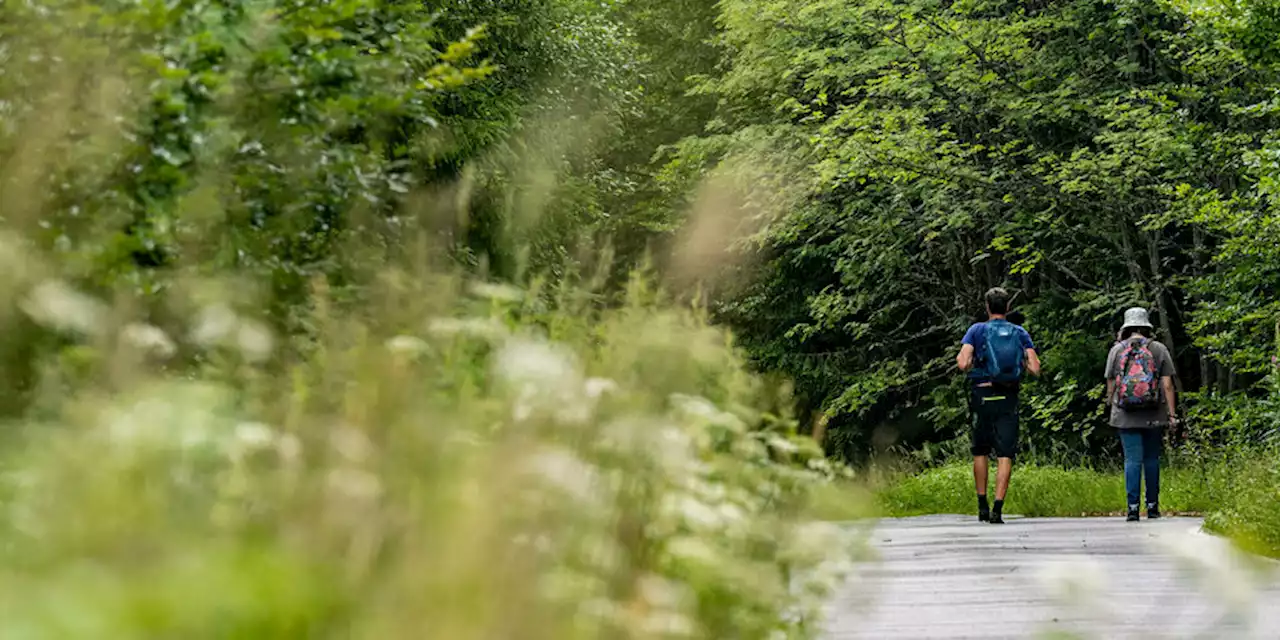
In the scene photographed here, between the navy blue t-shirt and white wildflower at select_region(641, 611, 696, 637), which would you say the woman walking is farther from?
white wildflower at select_region(641, 611, 696, 637)

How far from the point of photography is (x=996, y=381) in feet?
44.2

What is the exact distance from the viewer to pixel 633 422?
4379 millimetres

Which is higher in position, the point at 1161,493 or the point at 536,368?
the point at 536,368

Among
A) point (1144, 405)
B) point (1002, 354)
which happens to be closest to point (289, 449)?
point (1002, 354)

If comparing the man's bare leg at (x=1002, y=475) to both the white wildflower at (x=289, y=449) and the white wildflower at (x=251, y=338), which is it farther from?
the white wildflower at (x=289, y=449)

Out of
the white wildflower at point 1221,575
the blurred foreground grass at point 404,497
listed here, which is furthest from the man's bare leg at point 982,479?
the white wildflower at point 1221,575

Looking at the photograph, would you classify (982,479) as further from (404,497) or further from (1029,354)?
(404,497)

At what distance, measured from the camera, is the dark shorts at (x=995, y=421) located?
13461 mm

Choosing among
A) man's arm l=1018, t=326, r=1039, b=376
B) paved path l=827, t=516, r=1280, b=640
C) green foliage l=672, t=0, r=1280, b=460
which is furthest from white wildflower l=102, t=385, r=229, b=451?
green foliage l=672, t=0, r=1280, b=460

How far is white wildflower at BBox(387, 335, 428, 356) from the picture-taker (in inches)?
170

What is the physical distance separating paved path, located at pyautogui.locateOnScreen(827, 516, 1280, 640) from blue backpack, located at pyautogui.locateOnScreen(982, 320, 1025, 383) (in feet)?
4.70

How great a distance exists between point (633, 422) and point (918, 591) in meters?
4.14

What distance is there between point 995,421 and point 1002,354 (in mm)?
544

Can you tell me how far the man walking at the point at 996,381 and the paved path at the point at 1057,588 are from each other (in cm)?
111
